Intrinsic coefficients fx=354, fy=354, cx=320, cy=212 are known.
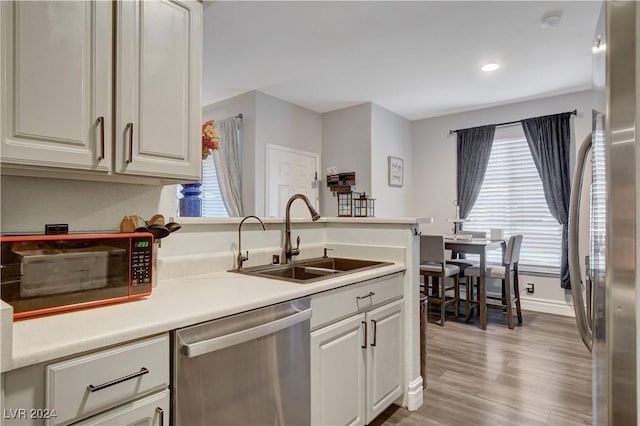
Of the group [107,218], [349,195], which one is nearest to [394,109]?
[349,195]

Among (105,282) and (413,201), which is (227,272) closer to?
(105,282)

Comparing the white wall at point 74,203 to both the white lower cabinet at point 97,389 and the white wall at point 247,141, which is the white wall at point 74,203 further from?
the white wall at point 247,141

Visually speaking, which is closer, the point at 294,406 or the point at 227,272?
the point at 294,406

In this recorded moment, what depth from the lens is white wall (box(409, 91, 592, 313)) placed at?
4227 millimetres

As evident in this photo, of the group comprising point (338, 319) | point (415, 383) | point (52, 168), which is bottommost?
point (415, 383)

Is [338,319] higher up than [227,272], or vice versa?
[227,272]

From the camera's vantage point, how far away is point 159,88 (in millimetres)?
1403

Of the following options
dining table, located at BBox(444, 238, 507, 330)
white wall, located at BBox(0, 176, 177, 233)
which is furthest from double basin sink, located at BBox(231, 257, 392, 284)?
dining table, located at BBox(444, 238, 507, 330)

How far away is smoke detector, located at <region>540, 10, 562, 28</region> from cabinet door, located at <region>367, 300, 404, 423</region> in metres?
2.41

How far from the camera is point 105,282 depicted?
48.4 inches

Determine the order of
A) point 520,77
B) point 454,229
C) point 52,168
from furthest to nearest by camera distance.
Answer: point 454,229, point 520,77, point 52,168

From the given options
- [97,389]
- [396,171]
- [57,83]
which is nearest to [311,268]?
[97,389]

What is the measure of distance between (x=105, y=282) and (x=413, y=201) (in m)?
4.88

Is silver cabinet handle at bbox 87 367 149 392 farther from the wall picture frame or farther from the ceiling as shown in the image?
the wall picture frame
